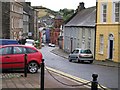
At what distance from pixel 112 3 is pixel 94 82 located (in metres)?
29.5

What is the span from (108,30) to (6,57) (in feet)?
71.9

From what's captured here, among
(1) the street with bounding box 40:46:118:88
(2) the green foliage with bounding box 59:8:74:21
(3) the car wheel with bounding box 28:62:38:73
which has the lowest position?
(1) the street with bounding box 40:46:118:88

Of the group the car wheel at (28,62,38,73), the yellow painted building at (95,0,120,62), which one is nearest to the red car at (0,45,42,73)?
the car wheel at (28,62,38,73)

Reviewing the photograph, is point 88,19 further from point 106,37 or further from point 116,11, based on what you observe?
point 116,11

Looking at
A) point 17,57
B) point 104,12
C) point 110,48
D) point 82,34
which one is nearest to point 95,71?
point 17,57

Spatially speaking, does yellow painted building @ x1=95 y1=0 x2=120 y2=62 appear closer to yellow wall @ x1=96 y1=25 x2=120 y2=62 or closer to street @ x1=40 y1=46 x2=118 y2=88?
yellow wall @ x1=96 y1=25 x2=120 y2=62

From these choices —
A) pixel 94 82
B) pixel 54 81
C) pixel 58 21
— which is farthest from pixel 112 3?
pixel 58 21

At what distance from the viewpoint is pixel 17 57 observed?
1759cm

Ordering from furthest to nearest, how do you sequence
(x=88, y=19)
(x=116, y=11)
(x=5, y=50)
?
(x=88, y=19), (x=116, y=11), (x=5, y=50)

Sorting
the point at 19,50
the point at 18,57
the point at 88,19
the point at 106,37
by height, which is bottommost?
the point at 18,57

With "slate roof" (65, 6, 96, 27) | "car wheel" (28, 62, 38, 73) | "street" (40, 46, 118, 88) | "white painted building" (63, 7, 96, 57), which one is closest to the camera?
"street" (40, 46, 118, 88)

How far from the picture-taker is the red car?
17.4 meters

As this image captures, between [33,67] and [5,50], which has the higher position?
[5,50]

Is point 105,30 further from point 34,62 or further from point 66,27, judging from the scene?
point 66,27
